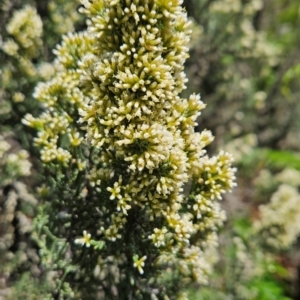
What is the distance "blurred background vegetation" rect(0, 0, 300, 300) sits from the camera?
3514 mm

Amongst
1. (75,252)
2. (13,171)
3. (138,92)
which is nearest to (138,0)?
(138,92)

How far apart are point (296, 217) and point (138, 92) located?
3183 millimetres

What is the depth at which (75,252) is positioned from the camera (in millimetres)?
2582

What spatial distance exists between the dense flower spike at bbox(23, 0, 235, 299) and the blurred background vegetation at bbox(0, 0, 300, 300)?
524 mm

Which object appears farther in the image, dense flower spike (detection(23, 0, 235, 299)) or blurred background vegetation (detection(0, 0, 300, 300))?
blurred background vegetation (detection(0, 0, 300, 300))

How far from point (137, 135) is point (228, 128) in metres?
4.58

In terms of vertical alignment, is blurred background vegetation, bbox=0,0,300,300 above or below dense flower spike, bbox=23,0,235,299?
above

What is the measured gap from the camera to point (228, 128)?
6305mm

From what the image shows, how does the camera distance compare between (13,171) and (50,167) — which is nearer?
(50,167)

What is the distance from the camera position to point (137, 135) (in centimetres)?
190

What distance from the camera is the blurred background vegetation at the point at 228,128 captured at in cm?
351

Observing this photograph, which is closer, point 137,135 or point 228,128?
point 137,135

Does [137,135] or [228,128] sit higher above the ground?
[228,128]

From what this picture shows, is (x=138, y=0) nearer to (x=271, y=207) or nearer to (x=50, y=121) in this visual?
(x=50, y=121)
